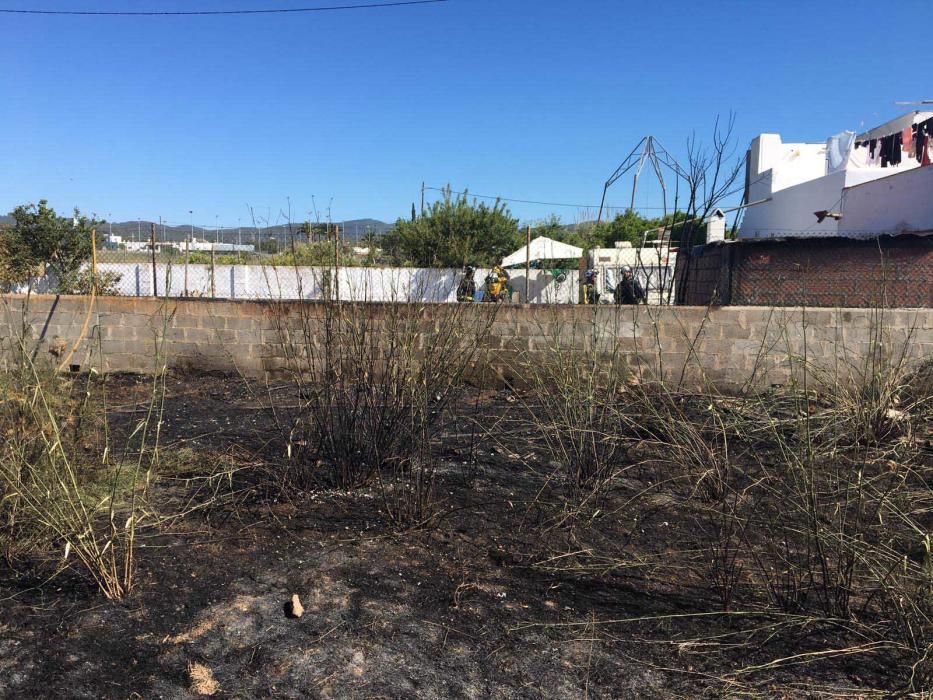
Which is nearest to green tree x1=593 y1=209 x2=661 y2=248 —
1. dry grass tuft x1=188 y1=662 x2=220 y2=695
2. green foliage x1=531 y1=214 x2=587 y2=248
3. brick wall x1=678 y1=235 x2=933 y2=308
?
green foliage x1=531 y1=214 x2=587 y2=248

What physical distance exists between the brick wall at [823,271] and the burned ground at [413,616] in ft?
17.8

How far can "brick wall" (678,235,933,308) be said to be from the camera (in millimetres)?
8352

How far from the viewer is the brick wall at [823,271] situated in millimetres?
8352

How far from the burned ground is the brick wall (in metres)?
5.42

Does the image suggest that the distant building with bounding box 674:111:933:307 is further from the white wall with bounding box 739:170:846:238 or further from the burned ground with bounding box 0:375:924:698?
the burned ground with bounding box 0:375:924:698

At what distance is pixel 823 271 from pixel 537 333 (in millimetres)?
3712

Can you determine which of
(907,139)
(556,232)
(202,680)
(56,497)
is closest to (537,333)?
(56,497)

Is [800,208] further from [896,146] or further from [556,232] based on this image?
[556,232]

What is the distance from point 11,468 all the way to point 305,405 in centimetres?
147

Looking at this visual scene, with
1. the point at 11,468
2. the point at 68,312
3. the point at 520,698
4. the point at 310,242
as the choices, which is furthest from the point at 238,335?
the point at 520,698

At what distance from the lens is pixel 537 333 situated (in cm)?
746

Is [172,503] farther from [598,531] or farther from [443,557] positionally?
[598,531]

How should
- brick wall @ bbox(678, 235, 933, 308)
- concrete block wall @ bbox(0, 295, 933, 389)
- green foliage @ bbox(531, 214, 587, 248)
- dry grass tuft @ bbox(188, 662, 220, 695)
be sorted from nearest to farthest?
dry grass tuft @ bbox(188, 662, 220, 695), concrete block wall @ bbox(0, 295, 933, 389), brick wall @ bbox(678, 235, 933, 308), green foliage @ bbox(531, 214, 587, 248)

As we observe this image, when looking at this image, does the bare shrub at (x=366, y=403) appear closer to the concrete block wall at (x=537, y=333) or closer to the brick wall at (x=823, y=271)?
the concrete block wall at (x=537, y=333)
